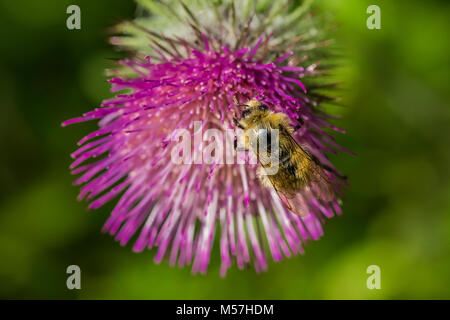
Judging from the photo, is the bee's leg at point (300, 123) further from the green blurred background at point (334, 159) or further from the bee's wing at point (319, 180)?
the green blurred background at point (334, 159)

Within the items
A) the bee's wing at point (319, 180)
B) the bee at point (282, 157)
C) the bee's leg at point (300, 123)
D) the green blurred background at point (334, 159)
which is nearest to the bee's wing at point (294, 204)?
the bee at point (282, 157)

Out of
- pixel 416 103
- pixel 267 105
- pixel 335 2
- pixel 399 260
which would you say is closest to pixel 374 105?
pixel 416 103

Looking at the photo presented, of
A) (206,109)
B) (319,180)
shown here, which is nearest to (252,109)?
(206,109)

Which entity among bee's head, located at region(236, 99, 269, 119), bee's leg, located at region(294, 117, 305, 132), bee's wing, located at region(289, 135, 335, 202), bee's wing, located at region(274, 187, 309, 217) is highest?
bee's head, located at region(236, 99, 269, 119)

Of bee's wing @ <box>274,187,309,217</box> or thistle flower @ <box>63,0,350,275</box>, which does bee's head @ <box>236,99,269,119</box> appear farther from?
bee's wing @ <box>274,187,309,217</box>

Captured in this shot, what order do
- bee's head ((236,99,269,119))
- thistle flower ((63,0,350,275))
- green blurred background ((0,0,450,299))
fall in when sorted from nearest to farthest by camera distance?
1. bee's head ((236,99,269,119))
2. thistle flower ((63,0,350,275))
3. green blurred background ((0,0,450,299))

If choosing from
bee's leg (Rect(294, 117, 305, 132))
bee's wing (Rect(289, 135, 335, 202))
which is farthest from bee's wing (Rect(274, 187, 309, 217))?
bee's leg (Rect(294, 117, 305, 132))
